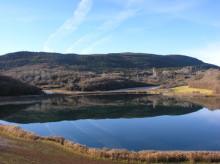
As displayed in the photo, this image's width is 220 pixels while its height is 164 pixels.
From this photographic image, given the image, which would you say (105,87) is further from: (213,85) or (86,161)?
(86,161)

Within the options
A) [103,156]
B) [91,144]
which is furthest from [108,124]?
[103,156]

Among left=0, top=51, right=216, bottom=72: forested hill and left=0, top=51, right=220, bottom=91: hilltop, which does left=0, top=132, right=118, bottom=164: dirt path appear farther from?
left=0, top=51, right=216, bottom=72: forested hill

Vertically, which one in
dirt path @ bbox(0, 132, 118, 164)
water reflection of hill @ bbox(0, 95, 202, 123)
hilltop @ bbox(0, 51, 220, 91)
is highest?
hilltop @ bbox(0, 51, 220, 91)

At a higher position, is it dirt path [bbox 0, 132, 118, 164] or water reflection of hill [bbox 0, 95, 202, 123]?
dirt path [bbox 0, 132, 118, 164]

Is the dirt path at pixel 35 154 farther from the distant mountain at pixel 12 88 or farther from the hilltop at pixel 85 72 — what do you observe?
the hilltop at pixel 85 72

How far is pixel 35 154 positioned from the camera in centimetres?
1350

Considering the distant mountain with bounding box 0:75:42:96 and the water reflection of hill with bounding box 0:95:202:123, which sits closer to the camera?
the water reflection of hill with bounding box 0:95:202:123

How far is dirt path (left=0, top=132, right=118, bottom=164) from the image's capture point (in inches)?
493

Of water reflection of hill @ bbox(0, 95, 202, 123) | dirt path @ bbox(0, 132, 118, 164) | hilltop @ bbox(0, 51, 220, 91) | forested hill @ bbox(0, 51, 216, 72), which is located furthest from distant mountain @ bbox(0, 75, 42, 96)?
forested hill @ bbox(0, 51, 216, 72)

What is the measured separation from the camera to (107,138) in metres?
21.1

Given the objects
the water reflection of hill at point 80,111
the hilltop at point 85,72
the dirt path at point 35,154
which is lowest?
the water reflection of hill at point 80,111

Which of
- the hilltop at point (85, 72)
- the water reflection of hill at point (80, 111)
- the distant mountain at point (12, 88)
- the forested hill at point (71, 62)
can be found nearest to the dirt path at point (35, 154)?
the water reflection of hill at point (80, 111)

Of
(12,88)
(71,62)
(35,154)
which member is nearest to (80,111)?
(12,88)

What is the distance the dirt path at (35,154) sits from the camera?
41.1ft
